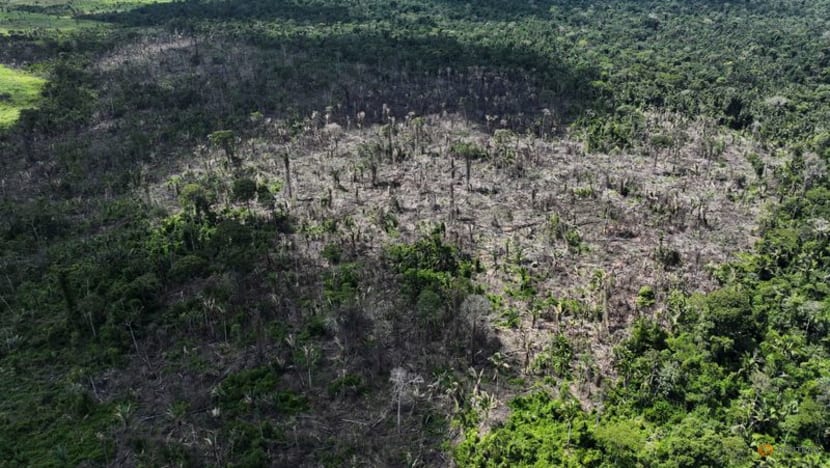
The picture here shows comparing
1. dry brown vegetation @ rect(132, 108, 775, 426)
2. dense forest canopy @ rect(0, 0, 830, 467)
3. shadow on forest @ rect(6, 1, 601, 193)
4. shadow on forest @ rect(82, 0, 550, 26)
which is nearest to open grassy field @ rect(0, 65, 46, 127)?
dense forest canopy @ rect(0, 0, 830, 467)

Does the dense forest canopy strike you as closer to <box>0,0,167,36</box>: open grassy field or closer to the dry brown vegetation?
the dry brown vegetation

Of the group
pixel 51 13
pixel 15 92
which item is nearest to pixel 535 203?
pixel 15 92

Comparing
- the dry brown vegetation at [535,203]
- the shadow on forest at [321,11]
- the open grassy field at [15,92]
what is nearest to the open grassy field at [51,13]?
the shadow on forest at [321,11]

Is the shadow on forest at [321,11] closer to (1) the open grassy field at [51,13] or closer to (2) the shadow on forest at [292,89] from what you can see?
(1) the open grassy field at [51,13]

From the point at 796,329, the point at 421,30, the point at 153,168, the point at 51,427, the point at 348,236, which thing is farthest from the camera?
the point at 421,30

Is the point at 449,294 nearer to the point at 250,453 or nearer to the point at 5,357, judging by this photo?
the point at 250,453

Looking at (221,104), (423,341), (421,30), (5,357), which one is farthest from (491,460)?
(421,30)

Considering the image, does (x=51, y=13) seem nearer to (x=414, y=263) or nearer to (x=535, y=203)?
(x=535, y=203)
